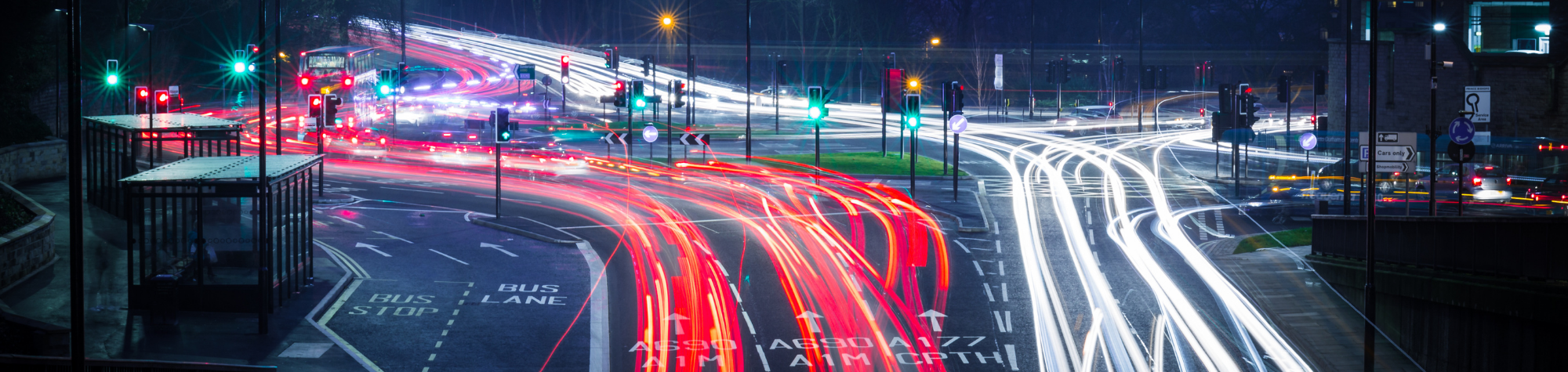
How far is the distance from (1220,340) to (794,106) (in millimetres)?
63839

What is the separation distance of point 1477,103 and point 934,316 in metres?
20.7

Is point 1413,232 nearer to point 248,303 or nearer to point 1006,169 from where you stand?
point 248,303

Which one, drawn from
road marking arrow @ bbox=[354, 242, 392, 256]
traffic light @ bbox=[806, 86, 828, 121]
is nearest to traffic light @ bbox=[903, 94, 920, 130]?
traffic light @ bbox=[806, 86, 828, 121]

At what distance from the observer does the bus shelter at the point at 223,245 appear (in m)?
19.0

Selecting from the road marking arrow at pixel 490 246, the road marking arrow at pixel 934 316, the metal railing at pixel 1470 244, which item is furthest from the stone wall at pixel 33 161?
the metal railing at pixel 1470 244

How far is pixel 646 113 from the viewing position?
73.8 meters

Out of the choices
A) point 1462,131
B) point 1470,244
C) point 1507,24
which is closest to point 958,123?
point 1462,131

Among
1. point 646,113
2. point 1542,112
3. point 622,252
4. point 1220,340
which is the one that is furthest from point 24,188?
point 1542,112

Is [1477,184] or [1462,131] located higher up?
[1462,131]

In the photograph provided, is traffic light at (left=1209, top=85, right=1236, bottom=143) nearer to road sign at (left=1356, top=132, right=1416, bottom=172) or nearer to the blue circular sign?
the blue circular sign

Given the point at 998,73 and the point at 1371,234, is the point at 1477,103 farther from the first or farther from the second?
the point at 998,73

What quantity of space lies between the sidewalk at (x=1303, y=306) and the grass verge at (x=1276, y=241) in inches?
10.9

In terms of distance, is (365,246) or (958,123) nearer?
(365,246)

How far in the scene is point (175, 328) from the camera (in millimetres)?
18719
